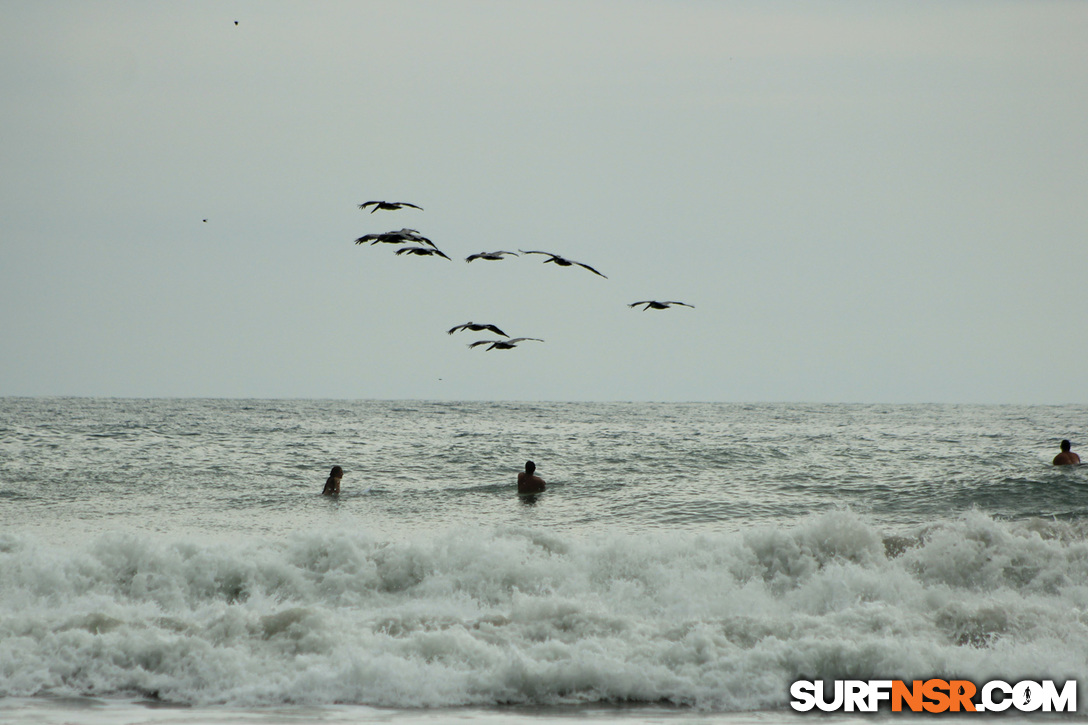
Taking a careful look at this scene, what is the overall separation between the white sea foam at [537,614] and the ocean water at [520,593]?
3 centimetres

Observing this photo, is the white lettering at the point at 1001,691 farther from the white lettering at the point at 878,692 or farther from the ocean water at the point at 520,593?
the white lettering at the point at 878,692

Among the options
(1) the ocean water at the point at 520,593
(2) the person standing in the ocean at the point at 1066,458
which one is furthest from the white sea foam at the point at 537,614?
(2) the person standing in the ocean at the point at 1066,458

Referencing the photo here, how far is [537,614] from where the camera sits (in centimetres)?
812

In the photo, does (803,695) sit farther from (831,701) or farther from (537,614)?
(537,614)

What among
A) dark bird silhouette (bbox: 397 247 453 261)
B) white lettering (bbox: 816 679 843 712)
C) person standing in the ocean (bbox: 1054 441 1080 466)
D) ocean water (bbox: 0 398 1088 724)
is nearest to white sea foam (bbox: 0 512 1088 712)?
ocean water (bbox: 0 398 1088 724)

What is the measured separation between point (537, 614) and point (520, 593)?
90 cm

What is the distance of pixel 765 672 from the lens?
7.04m

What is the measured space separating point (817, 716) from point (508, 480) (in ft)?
38.2

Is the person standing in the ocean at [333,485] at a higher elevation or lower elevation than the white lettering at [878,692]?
higher

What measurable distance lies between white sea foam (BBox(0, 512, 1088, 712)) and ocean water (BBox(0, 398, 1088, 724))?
1.1 inches

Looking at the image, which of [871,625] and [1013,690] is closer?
[1013,690]

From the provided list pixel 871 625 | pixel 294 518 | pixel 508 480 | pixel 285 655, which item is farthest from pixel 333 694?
pixel 508 480

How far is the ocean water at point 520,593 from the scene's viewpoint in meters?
6.81

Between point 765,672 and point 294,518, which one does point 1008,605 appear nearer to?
point 765,672
